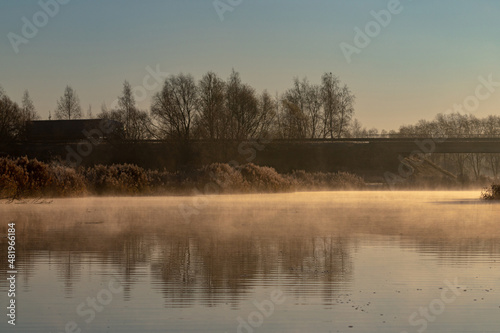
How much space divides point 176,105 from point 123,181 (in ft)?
170

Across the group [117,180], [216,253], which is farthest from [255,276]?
[117,180]

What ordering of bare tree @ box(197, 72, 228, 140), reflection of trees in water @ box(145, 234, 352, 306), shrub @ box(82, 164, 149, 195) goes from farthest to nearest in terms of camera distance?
bare tree @ box(197, 72, 228, 140)
shrub @ box(82, 164, 149, 195)
reflection of trees in water @ box(145, 234, 352, 306)

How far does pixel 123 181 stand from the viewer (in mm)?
39188

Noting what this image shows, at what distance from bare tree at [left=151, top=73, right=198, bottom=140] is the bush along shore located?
133 feet

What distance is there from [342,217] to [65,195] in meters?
17.3

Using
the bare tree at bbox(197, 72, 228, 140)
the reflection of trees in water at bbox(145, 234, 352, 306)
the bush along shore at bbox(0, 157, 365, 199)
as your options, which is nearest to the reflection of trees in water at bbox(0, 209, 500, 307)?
the reflection of trees in water at bbox(145, 234, 352, 306)

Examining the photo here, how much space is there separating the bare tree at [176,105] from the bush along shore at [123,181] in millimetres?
40606

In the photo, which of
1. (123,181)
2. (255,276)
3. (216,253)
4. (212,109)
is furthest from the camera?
(212,109)

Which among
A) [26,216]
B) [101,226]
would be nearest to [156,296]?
[101,226]

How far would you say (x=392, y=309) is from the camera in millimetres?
8664

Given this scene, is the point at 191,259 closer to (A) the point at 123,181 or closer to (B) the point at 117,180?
(B) the point at 117,180

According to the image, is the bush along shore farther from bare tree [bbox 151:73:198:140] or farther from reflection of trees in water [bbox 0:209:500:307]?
bare tree [bbox 151:73:198:140]

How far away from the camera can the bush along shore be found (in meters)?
32.5

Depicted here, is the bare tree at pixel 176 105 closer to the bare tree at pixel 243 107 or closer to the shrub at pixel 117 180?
the bare tree at pixel 243 107
